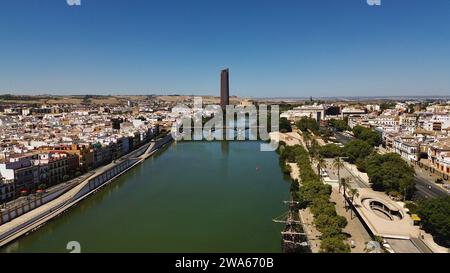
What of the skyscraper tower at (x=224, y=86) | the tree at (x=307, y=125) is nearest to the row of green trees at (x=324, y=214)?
the tree at (x=307, y=125)

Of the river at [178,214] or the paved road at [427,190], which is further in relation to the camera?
the paved road at [427,190]

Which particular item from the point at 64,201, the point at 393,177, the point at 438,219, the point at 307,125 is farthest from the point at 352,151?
the point at 307,125

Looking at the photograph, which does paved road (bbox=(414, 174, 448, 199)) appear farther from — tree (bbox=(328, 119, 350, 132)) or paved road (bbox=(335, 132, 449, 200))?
tree (bbox=(328, 119, 350, 132))

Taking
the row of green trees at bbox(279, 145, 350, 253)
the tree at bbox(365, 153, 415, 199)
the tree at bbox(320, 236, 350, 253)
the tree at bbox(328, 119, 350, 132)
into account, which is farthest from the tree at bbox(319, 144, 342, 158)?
the tree at bbox(328, 119, 350, 132)

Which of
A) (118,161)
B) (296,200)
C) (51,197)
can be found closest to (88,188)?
(51,197)

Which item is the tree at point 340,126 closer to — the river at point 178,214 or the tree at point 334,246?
the river at point 178,214

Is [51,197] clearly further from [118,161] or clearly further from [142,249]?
[118,161]
